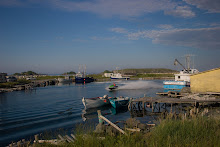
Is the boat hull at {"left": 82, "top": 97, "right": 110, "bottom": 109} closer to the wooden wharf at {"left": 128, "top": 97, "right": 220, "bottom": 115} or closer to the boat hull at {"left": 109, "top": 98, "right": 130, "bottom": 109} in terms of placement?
the boat hull at {"left": 109, "top": 98, "right": 130, "bottom": 109}

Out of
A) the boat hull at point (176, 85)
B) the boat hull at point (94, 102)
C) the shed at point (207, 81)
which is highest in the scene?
the shed at point (207, 81)

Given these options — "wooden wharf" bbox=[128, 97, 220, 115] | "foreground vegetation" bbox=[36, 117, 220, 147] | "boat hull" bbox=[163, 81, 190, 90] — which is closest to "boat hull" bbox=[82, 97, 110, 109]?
"wooden wharf" bbox=[128, 97, 220, 115]

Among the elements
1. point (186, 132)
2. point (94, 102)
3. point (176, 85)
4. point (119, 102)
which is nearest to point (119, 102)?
point (119, 102)

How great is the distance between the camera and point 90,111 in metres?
23.8

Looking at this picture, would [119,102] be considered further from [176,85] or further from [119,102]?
[176,85]

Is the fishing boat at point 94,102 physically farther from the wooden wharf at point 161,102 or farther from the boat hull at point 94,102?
the wooden wharf at point 161,102

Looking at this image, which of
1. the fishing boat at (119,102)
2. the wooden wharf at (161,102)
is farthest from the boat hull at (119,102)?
the wooden wharf at (161,102)

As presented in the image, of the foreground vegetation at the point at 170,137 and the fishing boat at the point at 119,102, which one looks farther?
the fishing boat at the point at 119,102

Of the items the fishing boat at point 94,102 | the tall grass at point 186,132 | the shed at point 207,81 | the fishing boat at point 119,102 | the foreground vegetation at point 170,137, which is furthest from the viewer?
the shed at point 207,81

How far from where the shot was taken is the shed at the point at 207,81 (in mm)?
26378

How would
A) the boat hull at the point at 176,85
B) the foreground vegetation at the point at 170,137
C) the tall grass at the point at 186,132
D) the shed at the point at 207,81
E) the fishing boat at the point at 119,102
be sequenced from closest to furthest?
the foreground vegetation at the point at 170,137
the tall grass at the point at 186,132
the fishing boat at the point at 119,102
the shed at the point at 207,81
the boat hull at the point at 176,85

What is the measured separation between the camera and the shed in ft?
86.5

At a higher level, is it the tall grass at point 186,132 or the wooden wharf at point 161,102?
the tall grass at point 186,132

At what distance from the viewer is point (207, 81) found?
27.4 metres
